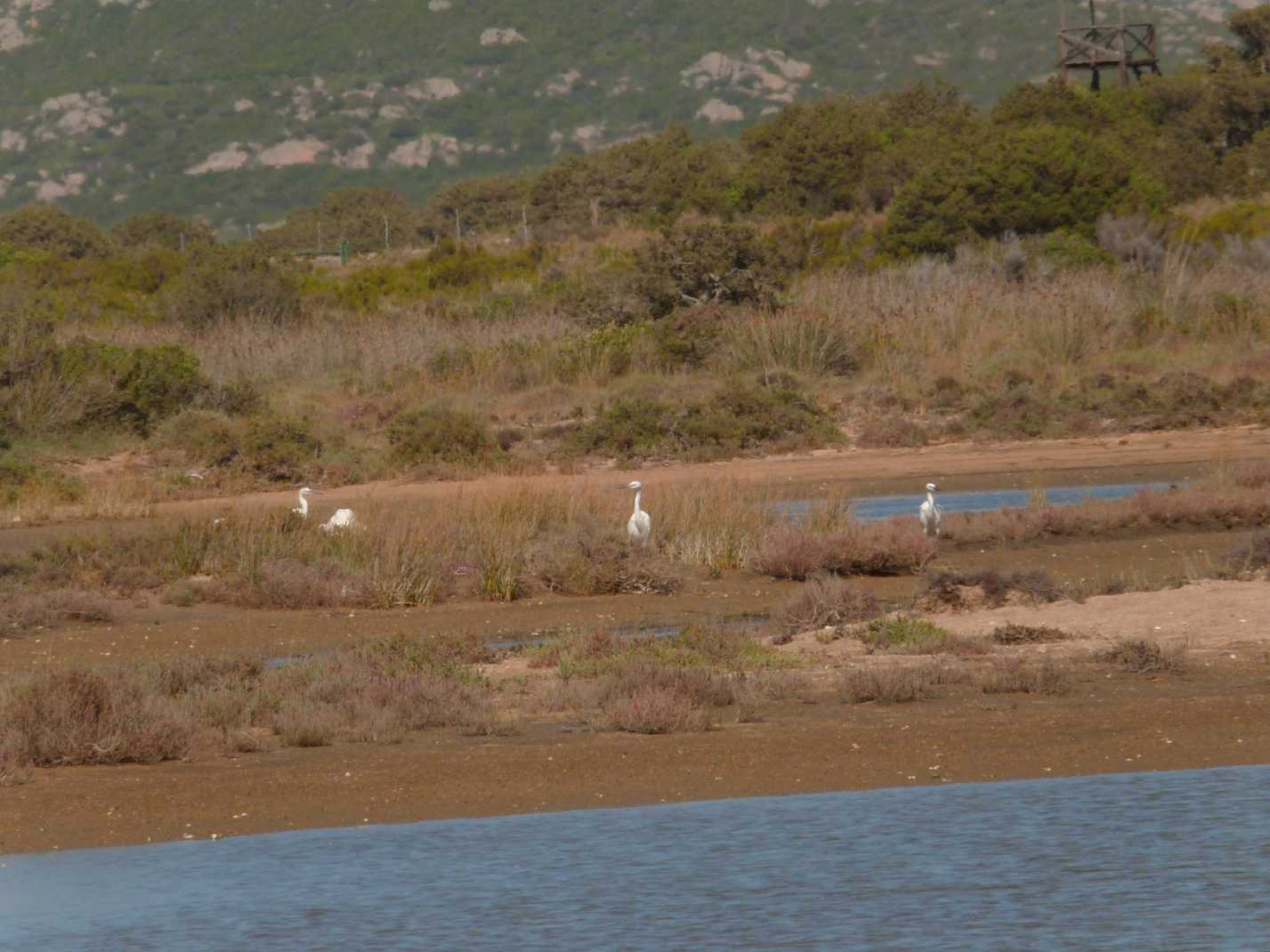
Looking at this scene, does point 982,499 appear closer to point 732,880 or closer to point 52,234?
point 732,880

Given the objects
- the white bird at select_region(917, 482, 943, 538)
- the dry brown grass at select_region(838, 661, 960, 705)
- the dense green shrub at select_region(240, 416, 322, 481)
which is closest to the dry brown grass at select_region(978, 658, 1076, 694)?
the dry brown grass at select_region(838, 661, 960, 705)

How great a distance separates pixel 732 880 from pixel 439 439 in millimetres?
19335

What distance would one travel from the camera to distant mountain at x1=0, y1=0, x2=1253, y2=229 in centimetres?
10812

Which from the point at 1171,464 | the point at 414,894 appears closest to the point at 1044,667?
the point at 414,894

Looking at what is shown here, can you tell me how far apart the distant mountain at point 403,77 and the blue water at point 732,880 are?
9462cm

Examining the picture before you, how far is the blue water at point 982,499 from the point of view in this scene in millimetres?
23016

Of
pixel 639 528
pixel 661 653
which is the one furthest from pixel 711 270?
pixel 661 653

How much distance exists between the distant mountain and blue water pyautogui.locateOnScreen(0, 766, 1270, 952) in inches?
3725

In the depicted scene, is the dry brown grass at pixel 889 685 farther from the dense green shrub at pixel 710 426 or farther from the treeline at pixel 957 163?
the treeline at pixel 957 163

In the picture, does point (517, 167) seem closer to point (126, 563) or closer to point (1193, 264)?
point (1193, 264)

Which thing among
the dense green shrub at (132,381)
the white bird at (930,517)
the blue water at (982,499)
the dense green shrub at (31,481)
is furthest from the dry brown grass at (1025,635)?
the dense green shrub at (132,381)

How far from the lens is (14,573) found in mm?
18609

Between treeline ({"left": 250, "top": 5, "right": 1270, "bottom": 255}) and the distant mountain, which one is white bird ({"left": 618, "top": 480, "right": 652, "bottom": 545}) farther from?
the distant mountain

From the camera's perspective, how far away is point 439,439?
28.4m
